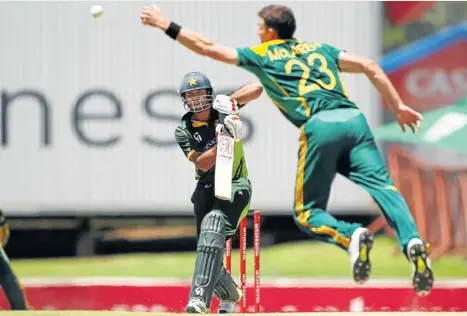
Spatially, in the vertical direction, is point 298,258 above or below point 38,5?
below

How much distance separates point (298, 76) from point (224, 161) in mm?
803

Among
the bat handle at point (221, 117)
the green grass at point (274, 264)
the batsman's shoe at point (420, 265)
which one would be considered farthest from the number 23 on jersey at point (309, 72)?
the green grass at point (274, 264)

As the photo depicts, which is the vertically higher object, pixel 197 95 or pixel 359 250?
pixel 197 95

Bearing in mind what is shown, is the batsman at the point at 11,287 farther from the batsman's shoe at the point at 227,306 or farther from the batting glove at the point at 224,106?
the batting glove at the point at 224,106

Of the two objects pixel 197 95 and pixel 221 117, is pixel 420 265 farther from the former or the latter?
pixel 197 95

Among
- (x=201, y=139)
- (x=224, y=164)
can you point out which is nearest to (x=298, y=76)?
(x=201, y=139)

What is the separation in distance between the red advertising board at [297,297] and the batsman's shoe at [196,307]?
12.0 feet

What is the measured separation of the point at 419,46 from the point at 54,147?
5.18 meters

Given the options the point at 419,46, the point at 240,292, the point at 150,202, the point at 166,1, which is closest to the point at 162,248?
the point at 150,202

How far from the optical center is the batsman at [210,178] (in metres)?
7.64

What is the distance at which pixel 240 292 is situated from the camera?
8.40 metres

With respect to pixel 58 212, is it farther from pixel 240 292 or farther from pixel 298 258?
pixel 240 292

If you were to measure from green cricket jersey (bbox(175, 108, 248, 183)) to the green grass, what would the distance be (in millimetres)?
7412

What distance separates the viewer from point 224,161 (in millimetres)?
7578
